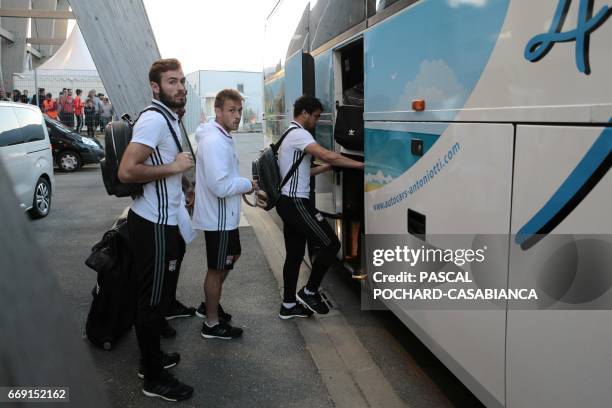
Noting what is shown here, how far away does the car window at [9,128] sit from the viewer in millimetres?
7996

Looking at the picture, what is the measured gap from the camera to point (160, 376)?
3342 millimetres

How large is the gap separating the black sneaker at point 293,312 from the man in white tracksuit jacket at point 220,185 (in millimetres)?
887

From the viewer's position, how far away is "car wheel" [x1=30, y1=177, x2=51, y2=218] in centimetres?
897

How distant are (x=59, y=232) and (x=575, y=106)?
7878 mm

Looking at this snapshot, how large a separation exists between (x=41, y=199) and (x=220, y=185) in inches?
266

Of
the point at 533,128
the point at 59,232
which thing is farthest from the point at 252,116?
the point at 533,128

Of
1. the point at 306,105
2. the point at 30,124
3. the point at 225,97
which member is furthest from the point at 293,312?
the point at 30,124

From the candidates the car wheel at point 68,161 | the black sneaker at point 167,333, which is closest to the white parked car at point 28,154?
the black sneaker at point 167,333

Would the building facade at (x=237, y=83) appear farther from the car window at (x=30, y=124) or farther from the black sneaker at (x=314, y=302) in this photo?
the black sneaker at (x=314, y=302)

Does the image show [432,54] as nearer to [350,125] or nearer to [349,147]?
[350,125]

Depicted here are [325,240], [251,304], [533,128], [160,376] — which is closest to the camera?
[533,128]

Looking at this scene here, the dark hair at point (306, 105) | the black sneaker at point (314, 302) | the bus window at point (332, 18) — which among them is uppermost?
the bus window at point (332, 18)

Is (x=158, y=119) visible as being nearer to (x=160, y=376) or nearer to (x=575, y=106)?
(x=160, y=376)

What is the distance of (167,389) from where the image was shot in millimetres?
3305
